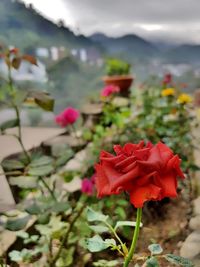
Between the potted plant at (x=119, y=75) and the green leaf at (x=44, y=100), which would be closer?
the green leaf at (x=44, y=100)

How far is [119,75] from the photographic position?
127 inches

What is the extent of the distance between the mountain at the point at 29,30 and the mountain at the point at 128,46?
0.11 m

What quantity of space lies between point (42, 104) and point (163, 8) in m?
1.14

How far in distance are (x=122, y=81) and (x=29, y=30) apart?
4.41ft

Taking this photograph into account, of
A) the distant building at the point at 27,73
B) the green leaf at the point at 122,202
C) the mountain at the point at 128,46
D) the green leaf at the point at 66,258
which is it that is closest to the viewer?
the green leaf at the point at 66,258

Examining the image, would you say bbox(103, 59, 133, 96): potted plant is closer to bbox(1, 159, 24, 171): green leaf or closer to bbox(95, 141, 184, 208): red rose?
bbox(1, 159, 24, 171): green leaf

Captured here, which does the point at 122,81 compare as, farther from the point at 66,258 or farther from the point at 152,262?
the point at 152,262

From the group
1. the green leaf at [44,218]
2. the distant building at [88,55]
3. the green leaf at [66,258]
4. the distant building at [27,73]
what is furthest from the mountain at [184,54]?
the green leaf at [44,218]

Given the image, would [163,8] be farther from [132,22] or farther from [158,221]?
[158,221]

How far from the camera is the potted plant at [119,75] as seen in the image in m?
3.13

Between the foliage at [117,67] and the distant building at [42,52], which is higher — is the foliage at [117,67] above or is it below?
below

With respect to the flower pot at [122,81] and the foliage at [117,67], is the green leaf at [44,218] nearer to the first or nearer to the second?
the flower pot at [122,81]

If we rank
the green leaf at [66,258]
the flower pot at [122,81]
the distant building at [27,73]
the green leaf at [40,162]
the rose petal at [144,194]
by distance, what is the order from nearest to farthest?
the rose petal at [144,194]
the green leaf at [40,162]
the green leaf at [66,258]
the distant building at [27,73]
the flower pot at [122,81]

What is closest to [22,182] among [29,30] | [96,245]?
[96,245]
